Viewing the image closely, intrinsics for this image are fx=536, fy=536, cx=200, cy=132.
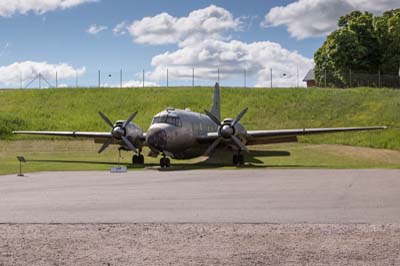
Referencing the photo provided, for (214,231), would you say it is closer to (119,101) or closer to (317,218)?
(317,218)

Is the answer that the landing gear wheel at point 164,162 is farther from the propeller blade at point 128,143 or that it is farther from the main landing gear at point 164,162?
the propeller blade at point 128,143

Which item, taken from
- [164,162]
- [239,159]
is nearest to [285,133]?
[239,159]

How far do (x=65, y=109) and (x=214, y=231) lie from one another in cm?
6040

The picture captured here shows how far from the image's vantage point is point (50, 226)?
11.7 m

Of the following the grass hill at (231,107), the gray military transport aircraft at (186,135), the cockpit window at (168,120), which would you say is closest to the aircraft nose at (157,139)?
the gray military transport aircraft at (186,135)

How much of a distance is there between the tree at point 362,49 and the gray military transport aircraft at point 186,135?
43.9 m

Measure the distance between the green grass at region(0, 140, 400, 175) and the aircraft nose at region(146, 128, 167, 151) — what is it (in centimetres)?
163

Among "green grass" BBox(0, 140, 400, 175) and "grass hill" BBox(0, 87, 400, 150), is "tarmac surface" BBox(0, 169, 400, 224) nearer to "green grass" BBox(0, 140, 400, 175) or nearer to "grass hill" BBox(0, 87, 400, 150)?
"green grass" BBox(0, 140, 400, 175)

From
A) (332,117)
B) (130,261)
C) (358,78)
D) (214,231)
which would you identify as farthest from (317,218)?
(358,78)

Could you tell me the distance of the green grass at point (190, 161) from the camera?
33269mm

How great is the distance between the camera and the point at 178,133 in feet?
110

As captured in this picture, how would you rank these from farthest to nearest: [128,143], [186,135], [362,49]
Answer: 1. [362,49]
2. [128,143]
3. [186,135]

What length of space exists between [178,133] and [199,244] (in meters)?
23.7

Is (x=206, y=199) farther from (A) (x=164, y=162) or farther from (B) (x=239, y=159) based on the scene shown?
(B) (x=239, y=159)
